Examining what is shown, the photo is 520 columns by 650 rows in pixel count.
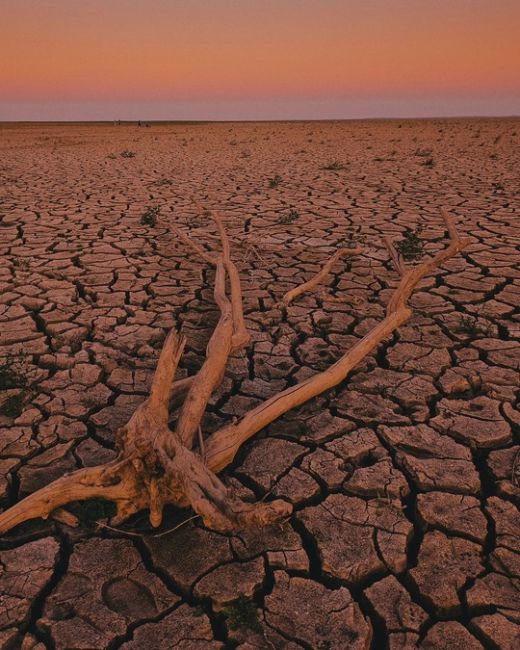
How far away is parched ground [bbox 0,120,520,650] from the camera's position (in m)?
1.41

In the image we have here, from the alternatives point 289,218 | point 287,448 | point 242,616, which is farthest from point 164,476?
point 289,218

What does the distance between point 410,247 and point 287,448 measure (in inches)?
114

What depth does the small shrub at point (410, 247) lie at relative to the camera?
430 centimetres

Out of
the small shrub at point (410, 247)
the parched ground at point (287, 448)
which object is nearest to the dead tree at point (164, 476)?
the parched ground at point (287, 448)

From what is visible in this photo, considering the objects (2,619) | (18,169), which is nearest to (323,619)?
(2,619)

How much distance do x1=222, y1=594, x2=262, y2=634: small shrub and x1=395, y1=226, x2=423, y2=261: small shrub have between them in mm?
3372

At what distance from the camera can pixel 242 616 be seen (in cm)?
139

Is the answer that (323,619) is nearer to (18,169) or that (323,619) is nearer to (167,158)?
(18,169)

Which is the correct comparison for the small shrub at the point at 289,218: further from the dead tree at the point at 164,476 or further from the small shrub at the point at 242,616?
the small shrub at the point at 242,616

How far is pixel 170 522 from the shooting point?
1.67m

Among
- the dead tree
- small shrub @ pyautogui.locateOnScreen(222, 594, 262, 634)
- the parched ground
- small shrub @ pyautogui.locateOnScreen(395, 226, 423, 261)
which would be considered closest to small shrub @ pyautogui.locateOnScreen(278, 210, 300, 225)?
the parched ground

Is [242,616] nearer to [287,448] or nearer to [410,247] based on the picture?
[287,448]

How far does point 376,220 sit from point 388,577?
4.63 m

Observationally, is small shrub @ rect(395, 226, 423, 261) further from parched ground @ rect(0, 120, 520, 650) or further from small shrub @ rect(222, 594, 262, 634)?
small shrub @ rect(222, 594, 262, 634)
